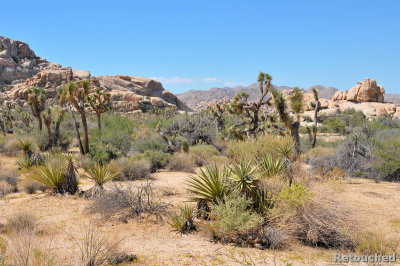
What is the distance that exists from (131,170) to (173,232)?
23.5 feet

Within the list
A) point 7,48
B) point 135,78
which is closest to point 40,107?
point 135,78

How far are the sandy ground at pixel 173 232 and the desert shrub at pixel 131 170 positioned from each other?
10.8 ft

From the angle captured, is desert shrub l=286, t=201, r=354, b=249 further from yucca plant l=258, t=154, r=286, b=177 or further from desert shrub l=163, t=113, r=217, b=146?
desert shrub l=163, t=113, r=217, b=146

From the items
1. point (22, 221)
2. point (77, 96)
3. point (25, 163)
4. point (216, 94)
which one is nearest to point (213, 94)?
point (216, 94)

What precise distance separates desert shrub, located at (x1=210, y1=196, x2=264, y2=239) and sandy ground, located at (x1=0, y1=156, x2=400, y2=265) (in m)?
0.30

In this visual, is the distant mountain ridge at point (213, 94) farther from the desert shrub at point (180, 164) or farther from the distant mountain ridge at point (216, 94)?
the desert shrub at point (180, 164)

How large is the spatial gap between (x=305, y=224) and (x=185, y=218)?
8.58 feet

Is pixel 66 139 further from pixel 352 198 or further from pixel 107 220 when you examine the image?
pixel 352 198

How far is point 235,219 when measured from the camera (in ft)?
18.0

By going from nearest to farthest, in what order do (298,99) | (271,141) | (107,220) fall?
(107,220)
(271,141)
(298,99)

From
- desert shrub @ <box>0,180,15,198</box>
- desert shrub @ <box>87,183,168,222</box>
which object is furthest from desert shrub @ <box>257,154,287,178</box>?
desert shrub @ <box>0,180,15,198</box>

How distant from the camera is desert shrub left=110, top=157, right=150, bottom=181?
12.6 meters

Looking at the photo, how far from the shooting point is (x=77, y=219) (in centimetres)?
719

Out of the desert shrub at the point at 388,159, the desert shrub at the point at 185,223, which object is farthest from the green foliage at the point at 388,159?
the desert shrub at the point at 185,223
